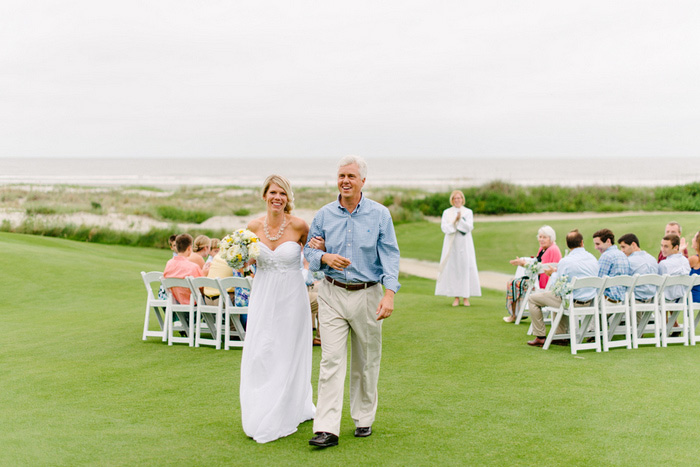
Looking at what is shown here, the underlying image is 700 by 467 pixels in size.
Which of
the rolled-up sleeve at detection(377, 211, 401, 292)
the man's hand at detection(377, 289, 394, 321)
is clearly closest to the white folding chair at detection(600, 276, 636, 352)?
the rolled-up sleeve at detection(377, 211, 401, 292)

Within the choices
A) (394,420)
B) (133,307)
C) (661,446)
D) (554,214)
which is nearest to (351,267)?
(394,420)

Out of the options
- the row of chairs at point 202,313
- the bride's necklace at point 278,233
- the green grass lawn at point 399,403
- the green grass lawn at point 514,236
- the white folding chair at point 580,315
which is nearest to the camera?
the green grass lawn at point 399,403

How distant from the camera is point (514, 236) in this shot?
28.1 m

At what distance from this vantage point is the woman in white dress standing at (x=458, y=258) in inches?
490

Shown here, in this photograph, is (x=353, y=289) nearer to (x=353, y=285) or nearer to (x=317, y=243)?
(x=353, y=285)

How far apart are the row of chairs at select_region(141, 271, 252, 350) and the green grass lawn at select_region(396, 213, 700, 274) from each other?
1400cm

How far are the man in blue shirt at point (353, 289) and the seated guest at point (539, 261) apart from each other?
5.64 meters

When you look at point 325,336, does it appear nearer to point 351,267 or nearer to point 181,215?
point 351,267

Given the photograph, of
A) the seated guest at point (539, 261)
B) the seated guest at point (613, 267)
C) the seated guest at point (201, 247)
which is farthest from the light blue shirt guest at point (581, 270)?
the seated guest at point (201, 247)

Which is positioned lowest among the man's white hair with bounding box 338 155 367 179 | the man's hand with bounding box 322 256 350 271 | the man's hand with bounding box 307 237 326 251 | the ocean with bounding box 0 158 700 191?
the man's hand with bounding box 322 256 350 271

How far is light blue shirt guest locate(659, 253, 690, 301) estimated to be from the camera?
923 cm

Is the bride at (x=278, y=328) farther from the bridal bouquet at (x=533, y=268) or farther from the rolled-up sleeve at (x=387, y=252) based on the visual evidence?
the bridal bouquet at (x=533, y=268)

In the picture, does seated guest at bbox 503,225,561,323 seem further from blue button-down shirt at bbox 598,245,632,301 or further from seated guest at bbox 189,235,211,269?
seated guest at bbox 189,235,211,269

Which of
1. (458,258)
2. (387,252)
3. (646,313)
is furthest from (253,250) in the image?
(458,258)
